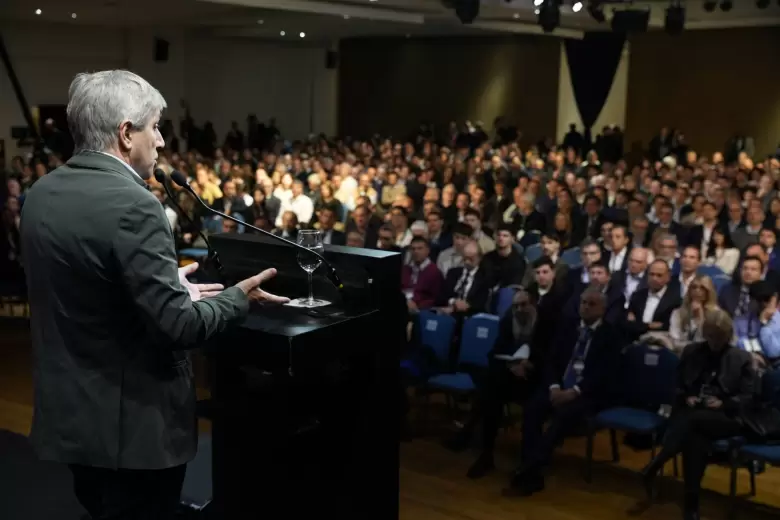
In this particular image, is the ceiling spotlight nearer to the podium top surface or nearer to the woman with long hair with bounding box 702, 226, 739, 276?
the woman with long hair with bounding box 702, 226, 739, 276

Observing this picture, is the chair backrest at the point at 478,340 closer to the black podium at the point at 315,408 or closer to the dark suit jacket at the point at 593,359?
the dark suit jacket at the point at 593,359

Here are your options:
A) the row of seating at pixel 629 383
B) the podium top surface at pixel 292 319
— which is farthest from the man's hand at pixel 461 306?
the podium top surface at pixel 292 319

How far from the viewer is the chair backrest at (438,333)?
5566mm

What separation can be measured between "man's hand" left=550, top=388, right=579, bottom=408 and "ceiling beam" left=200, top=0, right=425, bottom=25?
28.0 ft

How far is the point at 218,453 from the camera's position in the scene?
8.29ft

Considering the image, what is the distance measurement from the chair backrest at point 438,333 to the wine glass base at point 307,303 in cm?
322

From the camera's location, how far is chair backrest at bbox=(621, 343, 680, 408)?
4789 millimetres

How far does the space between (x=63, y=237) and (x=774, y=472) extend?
14.3 feet

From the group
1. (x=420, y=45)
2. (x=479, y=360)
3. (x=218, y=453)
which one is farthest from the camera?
(x=420, y=45)

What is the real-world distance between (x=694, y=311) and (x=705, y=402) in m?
1.17

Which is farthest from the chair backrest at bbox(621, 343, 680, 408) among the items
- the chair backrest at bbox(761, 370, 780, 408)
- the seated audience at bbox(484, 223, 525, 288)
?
the seated audience at bbox(484, 223, 525, 288)

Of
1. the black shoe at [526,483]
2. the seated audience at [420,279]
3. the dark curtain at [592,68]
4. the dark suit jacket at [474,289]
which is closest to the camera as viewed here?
the black shoe at [526,483]

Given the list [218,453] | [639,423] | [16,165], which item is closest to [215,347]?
[218,453]

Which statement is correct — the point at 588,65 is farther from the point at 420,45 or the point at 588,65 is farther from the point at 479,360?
the point at 479,360
